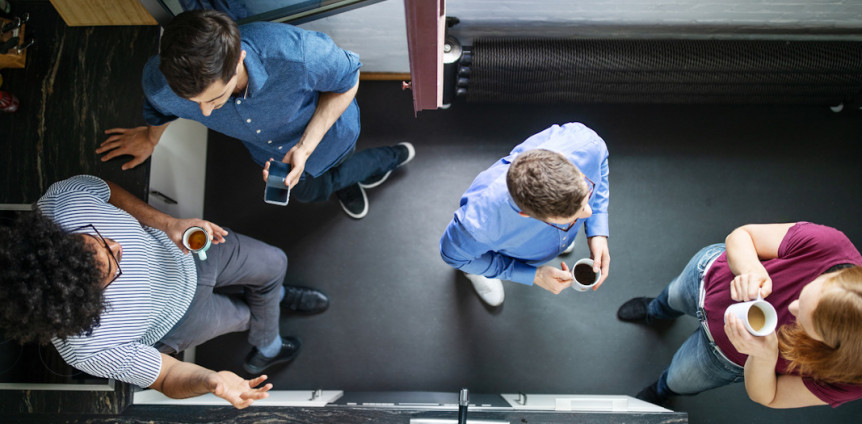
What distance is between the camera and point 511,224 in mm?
1629

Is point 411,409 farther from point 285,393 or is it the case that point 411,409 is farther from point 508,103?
point 508,103

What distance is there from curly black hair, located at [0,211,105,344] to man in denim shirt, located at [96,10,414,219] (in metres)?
0.52

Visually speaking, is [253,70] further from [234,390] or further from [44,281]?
[234,390]

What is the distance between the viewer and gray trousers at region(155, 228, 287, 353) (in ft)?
6.71

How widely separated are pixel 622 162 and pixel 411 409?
192 cm

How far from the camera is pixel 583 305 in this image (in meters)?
2.82

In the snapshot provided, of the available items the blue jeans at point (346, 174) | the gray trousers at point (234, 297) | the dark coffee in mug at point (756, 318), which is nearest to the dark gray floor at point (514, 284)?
the blue jeans at point (346, 174)

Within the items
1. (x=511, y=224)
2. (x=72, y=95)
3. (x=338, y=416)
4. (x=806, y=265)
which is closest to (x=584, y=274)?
(x=511, y=224)

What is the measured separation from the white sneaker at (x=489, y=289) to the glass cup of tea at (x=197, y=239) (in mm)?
1435

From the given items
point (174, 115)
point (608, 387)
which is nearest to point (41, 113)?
point (174, 115)

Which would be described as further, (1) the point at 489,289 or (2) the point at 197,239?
(1) the point at 489,289

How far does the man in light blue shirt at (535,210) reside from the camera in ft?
4.67

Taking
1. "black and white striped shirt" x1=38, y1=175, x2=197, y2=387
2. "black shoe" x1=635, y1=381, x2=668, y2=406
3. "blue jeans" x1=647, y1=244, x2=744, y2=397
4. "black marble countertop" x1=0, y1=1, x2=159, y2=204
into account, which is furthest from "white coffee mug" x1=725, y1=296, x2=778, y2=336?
"black marble countertop" x1=0, y1=1, x2=159, y2=204

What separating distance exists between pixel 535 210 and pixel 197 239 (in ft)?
4.00
